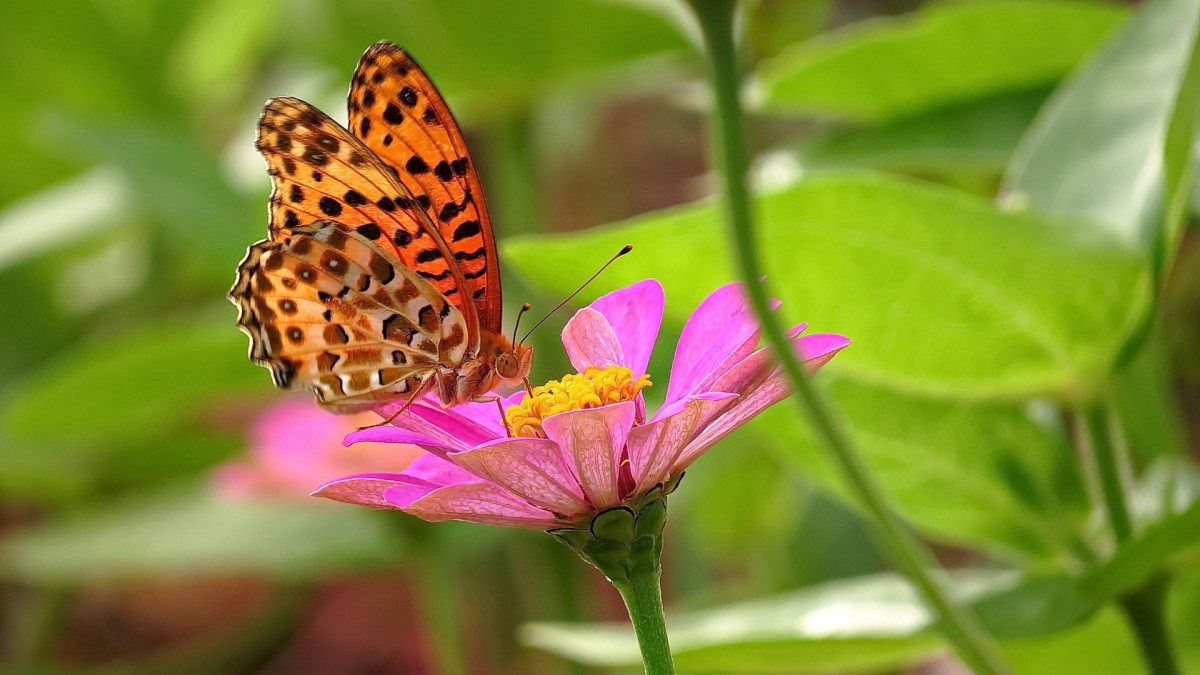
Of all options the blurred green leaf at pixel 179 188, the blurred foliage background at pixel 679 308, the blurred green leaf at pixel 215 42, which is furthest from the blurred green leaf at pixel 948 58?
the blurred green leaf at pixel 215 42

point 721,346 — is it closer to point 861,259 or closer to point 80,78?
point 861,259

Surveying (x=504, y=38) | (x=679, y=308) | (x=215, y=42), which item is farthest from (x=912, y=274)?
(x=215, y=42)

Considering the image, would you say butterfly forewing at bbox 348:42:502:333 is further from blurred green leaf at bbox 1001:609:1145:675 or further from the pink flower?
blurred green leaf at bbox 1001:609:1145:675

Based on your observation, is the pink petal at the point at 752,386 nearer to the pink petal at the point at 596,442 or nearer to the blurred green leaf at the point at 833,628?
the pink petal at the point at 596,442

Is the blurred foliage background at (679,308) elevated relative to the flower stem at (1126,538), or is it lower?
elevated

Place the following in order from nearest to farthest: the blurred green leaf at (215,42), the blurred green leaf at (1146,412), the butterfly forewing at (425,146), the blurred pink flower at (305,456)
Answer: the butterfly forewing at (425,146), the blurred green leaf at (1146,412), the blurred pink flower at (305,456), the blurred green leaf at (215,42)

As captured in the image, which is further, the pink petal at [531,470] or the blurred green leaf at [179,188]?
the blurred green leaf at [179,188]

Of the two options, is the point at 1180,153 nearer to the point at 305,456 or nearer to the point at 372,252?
the point at 372,252

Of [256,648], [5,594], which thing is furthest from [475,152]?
[5,594]
